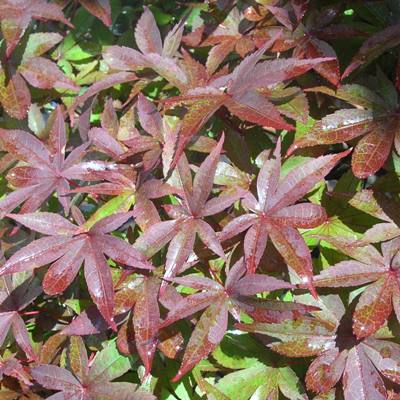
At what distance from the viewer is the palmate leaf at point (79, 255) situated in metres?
1.04

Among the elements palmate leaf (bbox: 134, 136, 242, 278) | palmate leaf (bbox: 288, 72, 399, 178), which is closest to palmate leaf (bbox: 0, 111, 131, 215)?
palmate leaf (bbox: 134, 136, 242, 278)

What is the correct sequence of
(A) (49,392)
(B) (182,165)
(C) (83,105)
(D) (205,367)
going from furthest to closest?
(C) (83,105) < (A) (49,392) < (D) (205,367) < (B) (182,165)

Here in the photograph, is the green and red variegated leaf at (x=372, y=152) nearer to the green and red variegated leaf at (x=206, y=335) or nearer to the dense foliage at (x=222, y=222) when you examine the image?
the dense foliage at (x=222, y=222)

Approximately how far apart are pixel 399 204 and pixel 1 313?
0.86 meters

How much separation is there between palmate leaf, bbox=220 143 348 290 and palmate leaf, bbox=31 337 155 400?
1.20 feet

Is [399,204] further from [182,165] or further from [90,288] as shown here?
[90,288]

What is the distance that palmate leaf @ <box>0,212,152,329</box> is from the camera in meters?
1.04

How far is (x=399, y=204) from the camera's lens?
3.68ft

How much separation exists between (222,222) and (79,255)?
28 cm

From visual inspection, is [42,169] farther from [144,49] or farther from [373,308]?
[373,308]

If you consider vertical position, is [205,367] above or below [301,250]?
below


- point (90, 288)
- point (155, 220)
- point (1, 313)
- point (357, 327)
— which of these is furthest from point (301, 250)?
point (1, 313)

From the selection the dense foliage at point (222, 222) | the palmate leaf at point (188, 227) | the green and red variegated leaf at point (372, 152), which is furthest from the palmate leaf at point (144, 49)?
the green and red variegated leaf at point (372, 152)

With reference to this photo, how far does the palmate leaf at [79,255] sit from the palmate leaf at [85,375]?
0.20 m
